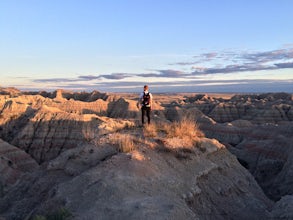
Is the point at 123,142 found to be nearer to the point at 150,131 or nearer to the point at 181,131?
the point at 150,131

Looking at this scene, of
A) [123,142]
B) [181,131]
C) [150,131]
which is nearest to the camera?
[123,142]

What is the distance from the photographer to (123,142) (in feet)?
48.0

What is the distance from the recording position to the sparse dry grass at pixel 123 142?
1425cm

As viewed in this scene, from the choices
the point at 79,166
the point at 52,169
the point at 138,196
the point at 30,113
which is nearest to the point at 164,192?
the point at 138,196

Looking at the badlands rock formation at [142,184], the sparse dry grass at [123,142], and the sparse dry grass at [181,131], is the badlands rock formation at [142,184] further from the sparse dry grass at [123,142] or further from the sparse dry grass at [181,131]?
the sparse dry grass at [181,131]

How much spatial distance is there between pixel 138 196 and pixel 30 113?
5920 cm

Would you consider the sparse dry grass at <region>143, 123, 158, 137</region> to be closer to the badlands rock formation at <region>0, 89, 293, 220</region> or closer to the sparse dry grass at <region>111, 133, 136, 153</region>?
the badlands rock formation at <region>0, 89, 293, 220</region>

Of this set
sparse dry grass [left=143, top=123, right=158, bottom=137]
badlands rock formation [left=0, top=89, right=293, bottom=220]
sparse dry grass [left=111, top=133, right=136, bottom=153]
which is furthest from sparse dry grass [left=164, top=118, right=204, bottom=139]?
sparse dry grass [left=111, top=133, right=136, bottom=153]

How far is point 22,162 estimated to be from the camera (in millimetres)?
49188

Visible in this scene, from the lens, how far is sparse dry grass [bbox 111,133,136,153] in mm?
14255

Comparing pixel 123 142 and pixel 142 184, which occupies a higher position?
pixel 123 142

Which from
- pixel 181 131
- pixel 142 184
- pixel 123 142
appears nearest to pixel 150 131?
pixel 181 131

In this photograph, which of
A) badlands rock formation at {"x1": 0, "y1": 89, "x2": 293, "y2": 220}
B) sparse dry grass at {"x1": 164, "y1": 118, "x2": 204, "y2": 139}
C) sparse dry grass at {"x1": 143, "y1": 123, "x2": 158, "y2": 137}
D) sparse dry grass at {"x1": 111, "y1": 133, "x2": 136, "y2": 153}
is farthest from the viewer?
sparse dry grass at {"x1": 164, "y1": 118, "x2": 204, "y2": 139}

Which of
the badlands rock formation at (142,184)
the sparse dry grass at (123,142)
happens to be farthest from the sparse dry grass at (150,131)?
the sparse dry grass at (123,142)
